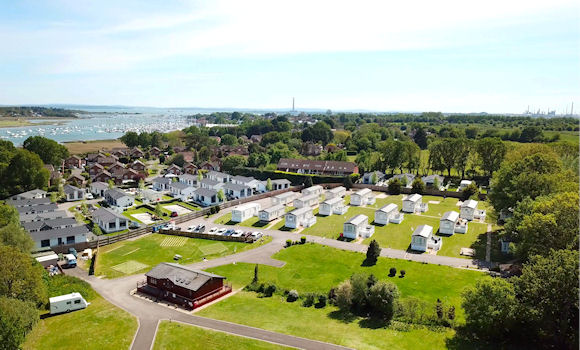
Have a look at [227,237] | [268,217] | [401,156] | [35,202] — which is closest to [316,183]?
[401,156]

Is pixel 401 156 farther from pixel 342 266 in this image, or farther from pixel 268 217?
pixel 342 266

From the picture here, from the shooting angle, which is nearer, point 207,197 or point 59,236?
point 59,236

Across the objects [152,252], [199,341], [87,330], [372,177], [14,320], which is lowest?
[152,252]

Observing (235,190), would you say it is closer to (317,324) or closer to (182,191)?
(182,191)

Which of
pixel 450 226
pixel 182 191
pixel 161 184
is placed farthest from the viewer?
pixel 161 184

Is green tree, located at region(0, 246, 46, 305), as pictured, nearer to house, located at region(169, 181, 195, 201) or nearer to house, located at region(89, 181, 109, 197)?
house, located at region(169, 181, 195, 201)

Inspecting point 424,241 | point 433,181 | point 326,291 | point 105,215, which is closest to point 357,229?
point 424,241
